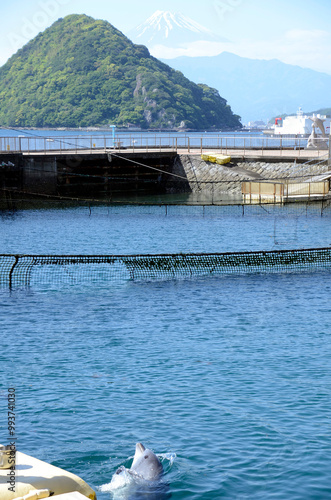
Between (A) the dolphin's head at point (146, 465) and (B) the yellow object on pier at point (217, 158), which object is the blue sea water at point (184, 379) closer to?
(A) the dolphin's head at point (146, 465)

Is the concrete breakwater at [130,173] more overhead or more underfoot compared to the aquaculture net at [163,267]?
more overhead

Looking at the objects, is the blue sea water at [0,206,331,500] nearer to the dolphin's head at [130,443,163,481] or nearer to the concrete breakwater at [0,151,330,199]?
the dolphin's head at [130,443,163,481]

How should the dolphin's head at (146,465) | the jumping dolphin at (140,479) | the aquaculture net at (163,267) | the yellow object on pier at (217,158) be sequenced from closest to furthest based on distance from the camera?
the jumping dolphin at (140,479) < the dolphin's head at (146,465) < the aquaculture net at (163,267) < the yellow object on pier at (217,158)

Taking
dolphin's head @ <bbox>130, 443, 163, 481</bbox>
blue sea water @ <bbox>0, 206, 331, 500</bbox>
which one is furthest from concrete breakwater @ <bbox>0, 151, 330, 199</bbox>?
dolphin's head @ <bbox>130, 443, 163, 481</bbox>

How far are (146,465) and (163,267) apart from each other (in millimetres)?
25627

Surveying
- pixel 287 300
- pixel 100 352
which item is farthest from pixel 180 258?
pixel 100 352

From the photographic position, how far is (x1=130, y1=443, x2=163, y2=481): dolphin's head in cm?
1550

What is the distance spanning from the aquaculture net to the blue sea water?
5.61 feet

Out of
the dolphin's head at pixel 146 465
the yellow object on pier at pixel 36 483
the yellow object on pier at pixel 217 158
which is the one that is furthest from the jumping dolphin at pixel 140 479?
the yellow object on pier at pixel 217 158

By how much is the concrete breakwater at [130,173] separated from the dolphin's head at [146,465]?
6063 centimetres

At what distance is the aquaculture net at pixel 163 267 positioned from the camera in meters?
39.8

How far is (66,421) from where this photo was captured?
62.2 feet

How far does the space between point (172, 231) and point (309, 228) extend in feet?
39.7

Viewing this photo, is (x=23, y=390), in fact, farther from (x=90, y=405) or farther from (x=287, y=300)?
(x=287, y=300)
